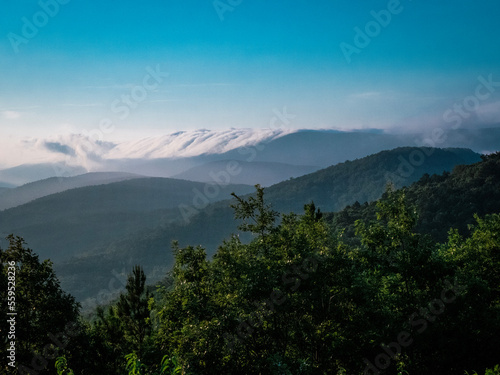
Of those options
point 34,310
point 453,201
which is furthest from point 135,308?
point 453,201

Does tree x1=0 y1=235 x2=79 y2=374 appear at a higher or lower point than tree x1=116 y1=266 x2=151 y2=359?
higher

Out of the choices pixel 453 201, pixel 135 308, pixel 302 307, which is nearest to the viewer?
pixel 302 307

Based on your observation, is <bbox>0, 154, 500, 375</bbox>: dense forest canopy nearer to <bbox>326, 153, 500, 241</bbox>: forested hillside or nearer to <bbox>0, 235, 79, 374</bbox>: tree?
<bbox>0, 235, 79, 374</bbox>: tree

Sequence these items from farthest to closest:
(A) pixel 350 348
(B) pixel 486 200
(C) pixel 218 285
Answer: (B) pixel 486 200 → (A) pixel 350 348 → (C) pixel 218 285

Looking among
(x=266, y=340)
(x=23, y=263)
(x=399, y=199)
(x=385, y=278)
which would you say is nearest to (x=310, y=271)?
(x=266, y=340)

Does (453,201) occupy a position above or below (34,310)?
below

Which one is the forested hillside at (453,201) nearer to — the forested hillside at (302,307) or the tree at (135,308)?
the tree at (135,308)

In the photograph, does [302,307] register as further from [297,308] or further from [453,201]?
[453,201]

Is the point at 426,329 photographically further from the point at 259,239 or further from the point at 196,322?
the point at 196,322

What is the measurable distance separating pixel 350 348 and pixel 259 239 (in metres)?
6.53

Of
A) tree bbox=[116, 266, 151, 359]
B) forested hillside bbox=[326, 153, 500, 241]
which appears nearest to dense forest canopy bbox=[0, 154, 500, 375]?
tree bbox=[116, 266, 151, 359]

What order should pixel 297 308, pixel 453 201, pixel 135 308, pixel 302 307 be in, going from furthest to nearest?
pixel 453 201 → pixel 135 308 → pixel 302 307 → pixel 297 308

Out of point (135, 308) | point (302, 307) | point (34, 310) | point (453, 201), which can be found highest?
point (34, 310)

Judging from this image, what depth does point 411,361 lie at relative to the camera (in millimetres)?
18906
